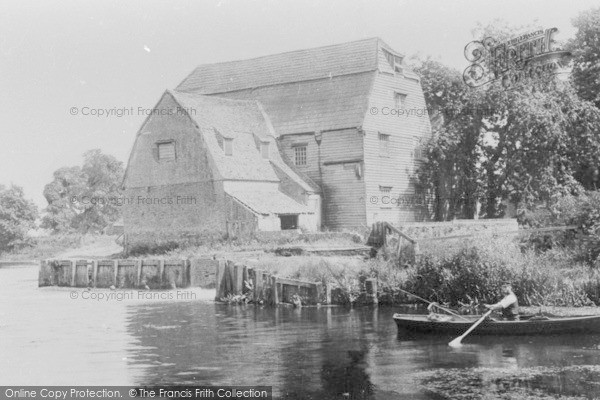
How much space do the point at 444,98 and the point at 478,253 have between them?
27580 mm

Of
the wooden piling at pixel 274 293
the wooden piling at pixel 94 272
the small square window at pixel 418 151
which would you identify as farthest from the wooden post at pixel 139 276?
the small square window at pixel 418 151

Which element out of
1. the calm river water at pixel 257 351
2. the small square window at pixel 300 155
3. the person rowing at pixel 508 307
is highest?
the small square window at pixel 300 155

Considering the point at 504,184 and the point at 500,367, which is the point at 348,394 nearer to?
→ the point at 500,367

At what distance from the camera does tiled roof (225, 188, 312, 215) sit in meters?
46.1

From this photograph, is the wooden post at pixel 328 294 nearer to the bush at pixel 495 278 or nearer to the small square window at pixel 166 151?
the bush at pixel 495 278

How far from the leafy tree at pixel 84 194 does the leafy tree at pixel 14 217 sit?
6.61 ft

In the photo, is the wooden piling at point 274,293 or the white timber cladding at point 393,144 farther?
the white timber cladding at point 393,144

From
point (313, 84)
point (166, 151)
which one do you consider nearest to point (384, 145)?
point (313, 84)

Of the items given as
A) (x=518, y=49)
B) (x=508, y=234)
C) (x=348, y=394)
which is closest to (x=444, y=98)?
(x=518, y=49)

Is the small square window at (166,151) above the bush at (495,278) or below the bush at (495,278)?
above

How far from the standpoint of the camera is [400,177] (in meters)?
51.8

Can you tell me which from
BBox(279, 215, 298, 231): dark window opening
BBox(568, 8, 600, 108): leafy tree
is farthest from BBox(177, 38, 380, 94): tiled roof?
BBox(568, 8, 600, 108): leafy tree

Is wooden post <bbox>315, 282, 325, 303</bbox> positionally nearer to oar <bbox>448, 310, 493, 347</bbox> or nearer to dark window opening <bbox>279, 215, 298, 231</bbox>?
oar <bbox>448, 310, 493, 347</bbox>

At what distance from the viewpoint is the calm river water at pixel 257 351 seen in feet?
61.1
